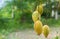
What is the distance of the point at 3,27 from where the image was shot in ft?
10.00

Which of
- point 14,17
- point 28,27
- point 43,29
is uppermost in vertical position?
point 43,29

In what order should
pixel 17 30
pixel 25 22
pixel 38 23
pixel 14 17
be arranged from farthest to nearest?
pixel 25 22 < pixel 14 17 < pixel 17 30 < pixel 38 23

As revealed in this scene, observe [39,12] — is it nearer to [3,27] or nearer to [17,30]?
[3,27]

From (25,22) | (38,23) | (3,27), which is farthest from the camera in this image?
(25,22)

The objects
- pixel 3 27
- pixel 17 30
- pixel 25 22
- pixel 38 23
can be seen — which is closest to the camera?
pixel 38 23

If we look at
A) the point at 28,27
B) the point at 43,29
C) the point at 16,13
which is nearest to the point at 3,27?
the point at 16,13

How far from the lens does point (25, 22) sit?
13.5ft

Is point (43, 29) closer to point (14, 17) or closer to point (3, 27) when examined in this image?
point (3, 27)

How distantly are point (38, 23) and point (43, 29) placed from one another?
0.02m

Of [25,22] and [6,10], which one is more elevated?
[6,10]

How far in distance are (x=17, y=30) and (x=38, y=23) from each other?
3.22 m

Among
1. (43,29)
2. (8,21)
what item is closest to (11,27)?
(8,21)

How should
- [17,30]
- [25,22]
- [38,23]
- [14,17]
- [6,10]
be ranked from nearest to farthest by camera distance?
[38,23], [6,10], [17,30], [14,17], [25,22]

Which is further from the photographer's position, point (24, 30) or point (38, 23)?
point (24, 30)
